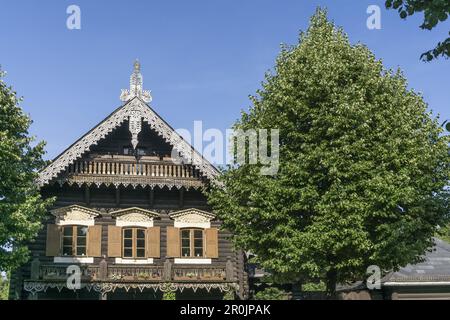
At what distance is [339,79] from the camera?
21469 mm

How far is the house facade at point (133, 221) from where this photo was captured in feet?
78.9

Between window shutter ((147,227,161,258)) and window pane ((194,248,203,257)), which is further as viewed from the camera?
window pane ((194,248,203,257))

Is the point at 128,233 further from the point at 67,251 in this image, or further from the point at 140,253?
the point at 67,251

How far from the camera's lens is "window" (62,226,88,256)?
2491 centimetres

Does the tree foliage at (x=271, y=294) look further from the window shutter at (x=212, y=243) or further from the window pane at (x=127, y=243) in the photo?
the window pane at (x=127, y=243)

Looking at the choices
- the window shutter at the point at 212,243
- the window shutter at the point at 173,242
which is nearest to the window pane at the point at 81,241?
the window shutter at the point at 173,242

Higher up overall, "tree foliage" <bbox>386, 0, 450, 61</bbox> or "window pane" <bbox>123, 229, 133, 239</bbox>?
"tree foliage" <bbox>386, 0, 450, 61</bbox>

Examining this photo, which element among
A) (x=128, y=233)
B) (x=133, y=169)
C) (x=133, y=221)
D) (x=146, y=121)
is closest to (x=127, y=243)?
(x=128, y=233)

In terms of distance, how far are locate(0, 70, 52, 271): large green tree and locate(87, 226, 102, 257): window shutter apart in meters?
3.00

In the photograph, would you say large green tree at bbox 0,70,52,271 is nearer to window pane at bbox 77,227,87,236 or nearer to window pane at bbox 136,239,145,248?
window pane at bbox 77,227,87,236

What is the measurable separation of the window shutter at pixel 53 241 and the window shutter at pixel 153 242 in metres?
3.87

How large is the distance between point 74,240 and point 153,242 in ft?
11.4

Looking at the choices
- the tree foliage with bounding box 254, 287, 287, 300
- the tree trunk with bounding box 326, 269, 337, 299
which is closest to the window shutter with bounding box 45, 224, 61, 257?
the tree foliage with bounding box 254, 287, 287, 300

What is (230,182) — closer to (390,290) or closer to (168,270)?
(168,270)
